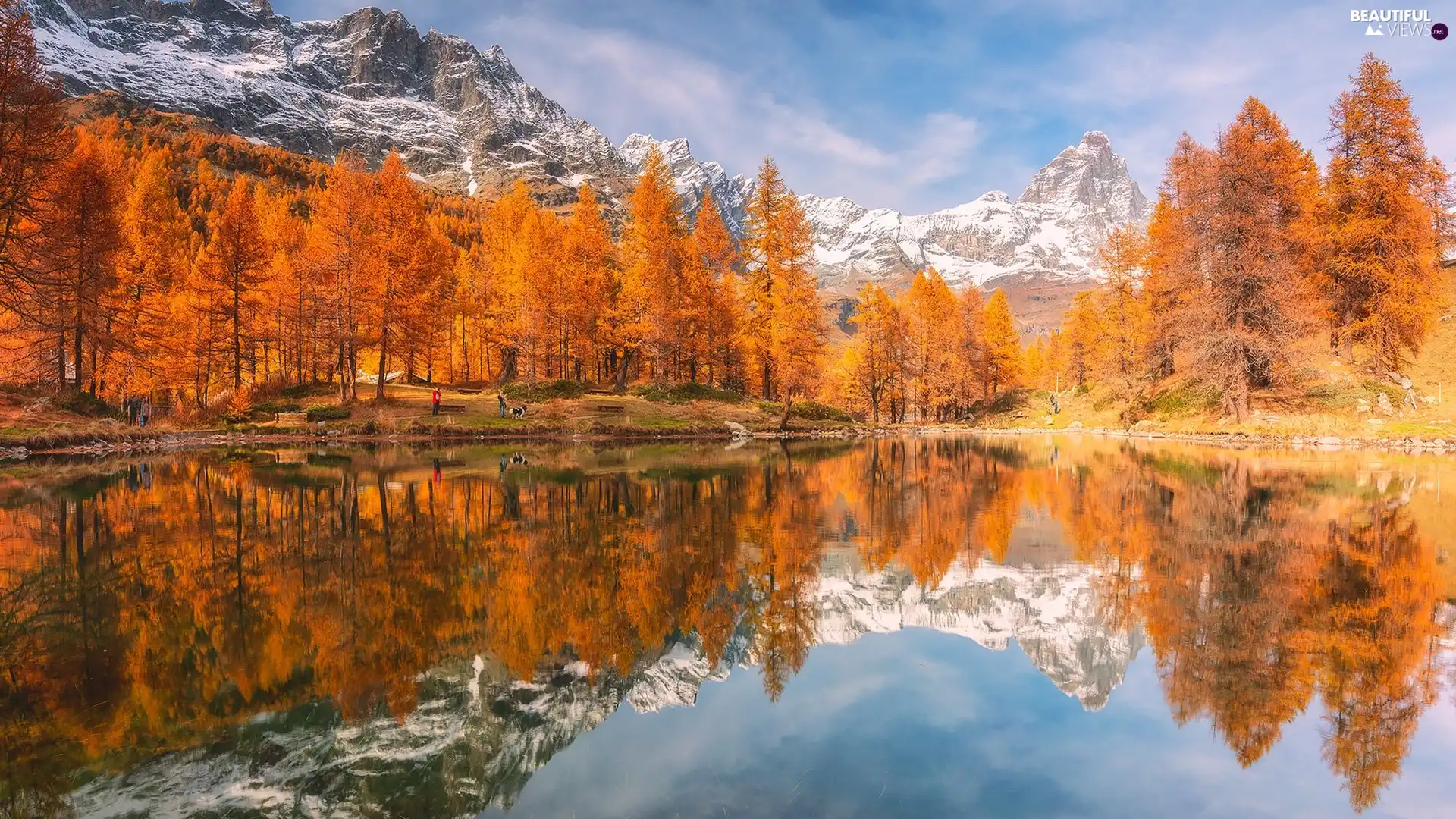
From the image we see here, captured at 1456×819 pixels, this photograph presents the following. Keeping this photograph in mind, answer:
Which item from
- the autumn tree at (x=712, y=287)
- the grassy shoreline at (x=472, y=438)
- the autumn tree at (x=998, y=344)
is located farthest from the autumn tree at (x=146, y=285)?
the autumn tree at (x=998, y=344)

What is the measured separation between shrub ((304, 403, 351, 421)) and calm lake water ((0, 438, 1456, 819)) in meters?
24.8

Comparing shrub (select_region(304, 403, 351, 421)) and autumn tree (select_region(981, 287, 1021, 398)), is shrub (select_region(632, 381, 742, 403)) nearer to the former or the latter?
shrub (select_region(304, 403, 351, 421))

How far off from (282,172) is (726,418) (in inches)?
7326

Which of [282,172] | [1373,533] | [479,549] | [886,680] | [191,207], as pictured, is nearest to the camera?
[886,680]

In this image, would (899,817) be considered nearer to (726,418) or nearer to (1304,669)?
(1304,669)

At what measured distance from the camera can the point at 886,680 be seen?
6770mm

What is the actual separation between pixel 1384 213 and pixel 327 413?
5801cm

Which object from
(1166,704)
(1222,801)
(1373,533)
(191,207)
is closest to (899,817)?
(1222,801)

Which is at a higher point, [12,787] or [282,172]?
[282,172]

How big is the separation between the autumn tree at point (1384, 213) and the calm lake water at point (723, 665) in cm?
3163

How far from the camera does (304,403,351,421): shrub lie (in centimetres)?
3812

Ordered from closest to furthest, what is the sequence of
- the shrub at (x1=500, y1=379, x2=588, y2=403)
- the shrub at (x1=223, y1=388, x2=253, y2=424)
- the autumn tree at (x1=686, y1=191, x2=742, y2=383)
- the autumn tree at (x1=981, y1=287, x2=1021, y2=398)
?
1. the shrub at (x1=223, y1=388, x2=253, y2=424)
2. the shrub at (x1=500, y1=379, x2=588, y2=403)
3. the autumn tree at (x1=686, y1=191, x2=742, y2=383)
4. the autumn tree at (x1=981, y1=287, x2=1021, y2=398)

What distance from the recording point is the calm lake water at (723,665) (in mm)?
4750

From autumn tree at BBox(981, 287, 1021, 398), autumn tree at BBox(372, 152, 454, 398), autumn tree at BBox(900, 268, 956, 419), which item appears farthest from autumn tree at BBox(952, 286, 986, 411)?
autumn tree at BBox(372, 152, 454, 398)
